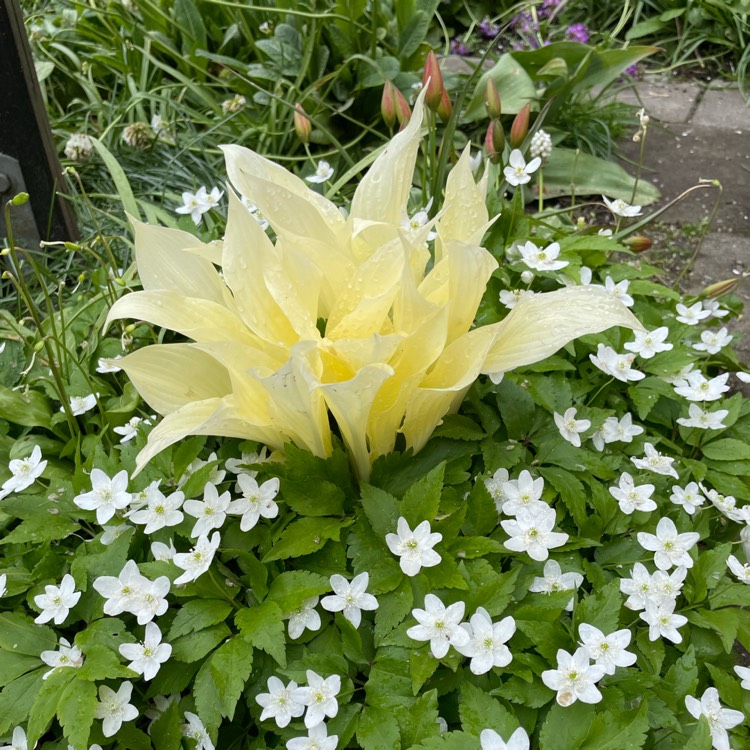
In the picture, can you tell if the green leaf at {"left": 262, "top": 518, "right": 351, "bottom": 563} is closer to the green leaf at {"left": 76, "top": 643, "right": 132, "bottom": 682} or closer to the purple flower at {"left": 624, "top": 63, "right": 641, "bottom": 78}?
the green leaf at {"left": 76, "top": 643, "right": 132, "bottom": 682}

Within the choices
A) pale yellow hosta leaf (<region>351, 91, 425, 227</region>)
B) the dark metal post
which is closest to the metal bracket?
the dark metal post

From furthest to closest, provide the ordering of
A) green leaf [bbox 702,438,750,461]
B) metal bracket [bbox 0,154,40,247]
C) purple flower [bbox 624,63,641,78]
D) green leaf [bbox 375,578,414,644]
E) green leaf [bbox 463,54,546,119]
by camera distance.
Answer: purple flower [bbox 624,63,641,78] < green leaf [bbox 463,54,546,119] < metal bracket [bbox 0,154,40,247] < green leaf [bbox 702,438,750,461] < green leaf [bbox 375,578,414,644]

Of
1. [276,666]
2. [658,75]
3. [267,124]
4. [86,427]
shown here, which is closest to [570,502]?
[276,666]

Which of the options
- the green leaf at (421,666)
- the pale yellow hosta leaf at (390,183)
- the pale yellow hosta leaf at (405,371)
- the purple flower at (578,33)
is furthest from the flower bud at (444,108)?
the purple flower at (578,33)

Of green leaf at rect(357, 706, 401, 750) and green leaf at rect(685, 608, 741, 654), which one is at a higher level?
green leaf at rect(357, 706, 401, 750)

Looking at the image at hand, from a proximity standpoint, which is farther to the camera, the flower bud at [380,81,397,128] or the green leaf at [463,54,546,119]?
the green leaf at [463,54,546,119]

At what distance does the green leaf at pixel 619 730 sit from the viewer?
2.47 feet

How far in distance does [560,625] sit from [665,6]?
3.11 m

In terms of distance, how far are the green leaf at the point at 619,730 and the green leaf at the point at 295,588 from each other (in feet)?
1.07

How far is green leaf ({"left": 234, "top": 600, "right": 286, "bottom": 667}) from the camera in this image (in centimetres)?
82

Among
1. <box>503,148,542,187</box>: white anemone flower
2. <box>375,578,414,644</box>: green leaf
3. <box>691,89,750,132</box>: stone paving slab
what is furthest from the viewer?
<box>691,89,750,132</box>: stone paving slab

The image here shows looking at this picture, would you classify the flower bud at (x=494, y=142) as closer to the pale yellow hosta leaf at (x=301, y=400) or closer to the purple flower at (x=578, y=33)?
the pale yellow hosta leaf at (x=301, y=400)

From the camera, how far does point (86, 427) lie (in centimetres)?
119

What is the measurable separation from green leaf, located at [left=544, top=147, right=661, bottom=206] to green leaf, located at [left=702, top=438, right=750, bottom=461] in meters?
1.31
